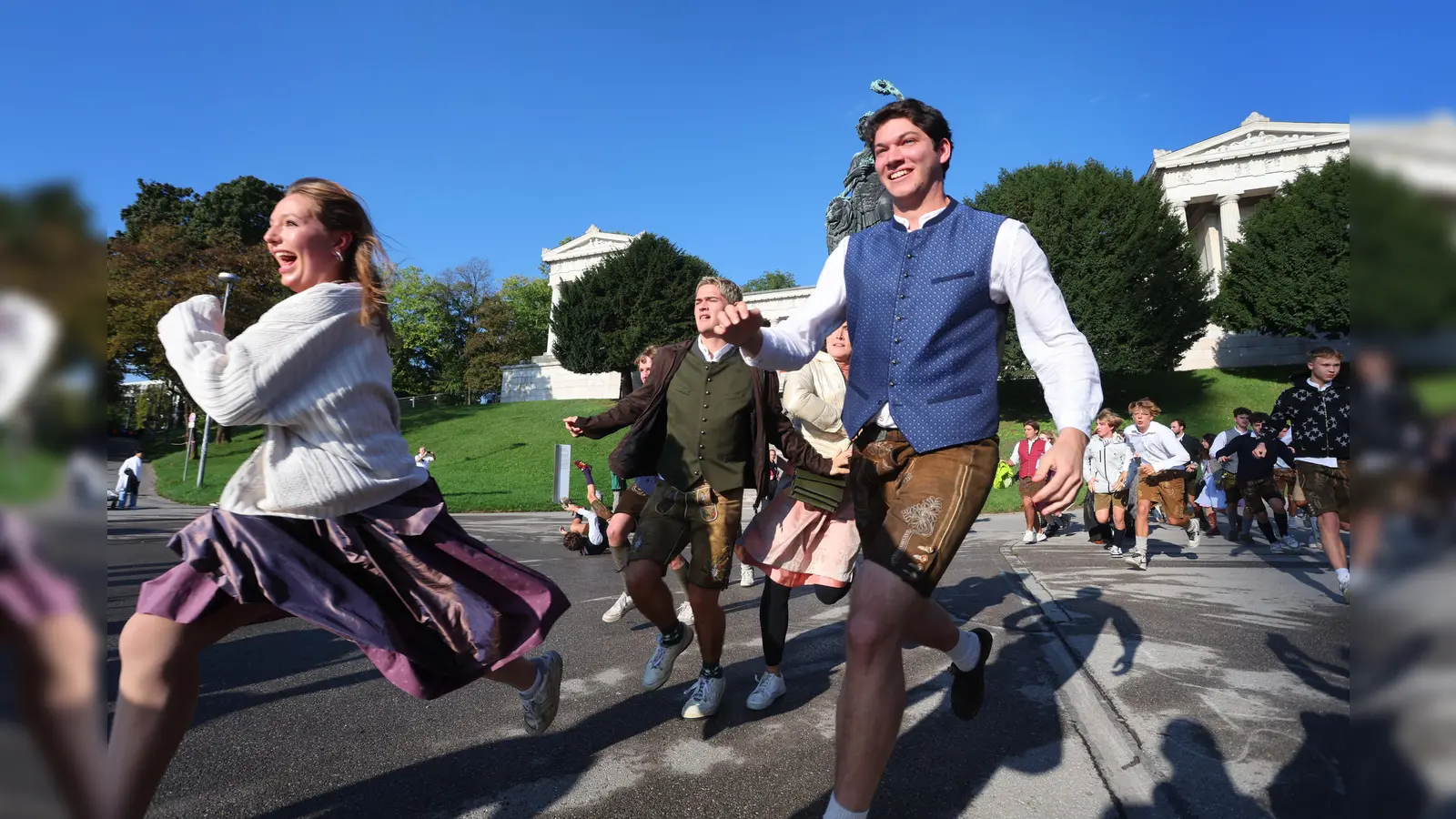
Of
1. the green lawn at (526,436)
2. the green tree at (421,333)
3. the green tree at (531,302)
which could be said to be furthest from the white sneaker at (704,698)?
the green tree at (531,302)

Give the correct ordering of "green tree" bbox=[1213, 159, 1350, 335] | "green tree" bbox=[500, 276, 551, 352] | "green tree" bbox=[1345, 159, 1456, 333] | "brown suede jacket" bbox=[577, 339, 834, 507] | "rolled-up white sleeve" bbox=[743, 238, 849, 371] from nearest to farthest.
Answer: "green tree" bbox=[1345, 159, 1456, 333] < "rolled-up white sleeve" bbox=[743, 238, 849, 371] < "brown suede jacket" bbox=[577, 339, 834, 507] < "green tree" bbox=[1213, 159, 1350, 335] < "green tree" bbox=[500, 276, 551, 352]

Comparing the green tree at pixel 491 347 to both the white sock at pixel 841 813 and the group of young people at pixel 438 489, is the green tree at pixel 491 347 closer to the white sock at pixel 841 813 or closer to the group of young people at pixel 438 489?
the group of young people at pixel 438 489

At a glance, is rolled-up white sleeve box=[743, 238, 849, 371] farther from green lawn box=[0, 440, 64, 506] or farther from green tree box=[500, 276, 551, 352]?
green tree box=[500, 276, 551, 352]

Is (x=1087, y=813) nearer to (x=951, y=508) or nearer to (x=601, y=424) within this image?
(x=951, y=508)

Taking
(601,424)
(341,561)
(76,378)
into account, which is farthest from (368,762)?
(76,378)

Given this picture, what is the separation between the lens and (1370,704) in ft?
1.96

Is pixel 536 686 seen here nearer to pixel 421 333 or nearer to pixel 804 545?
pixel 804 545

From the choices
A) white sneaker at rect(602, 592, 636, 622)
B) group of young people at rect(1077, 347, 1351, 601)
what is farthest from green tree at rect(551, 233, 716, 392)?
white sneaker at rect(602, 592, 636, 622)

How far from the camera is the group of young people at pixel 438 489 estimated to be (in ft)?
7.55

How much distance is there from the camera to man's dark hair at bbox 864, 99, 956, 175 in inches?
116

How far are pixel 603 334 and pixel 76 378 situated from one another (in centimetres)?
5283

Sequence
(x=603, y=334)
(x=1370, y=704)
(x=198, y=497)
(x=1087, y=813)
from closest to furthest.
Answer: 1. (x=1370, y=704)
2. (x=1087, y=813)
3. (x=198, y=497)
4. (x=603, y=334)

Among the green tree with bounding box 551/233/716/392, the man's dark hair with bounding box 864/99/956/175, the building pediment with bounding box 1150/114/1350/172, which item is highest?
the building pediment with bounding box 1150/114/1350/172

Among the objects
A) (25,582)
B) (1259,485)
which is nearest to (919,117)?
(25,582)
